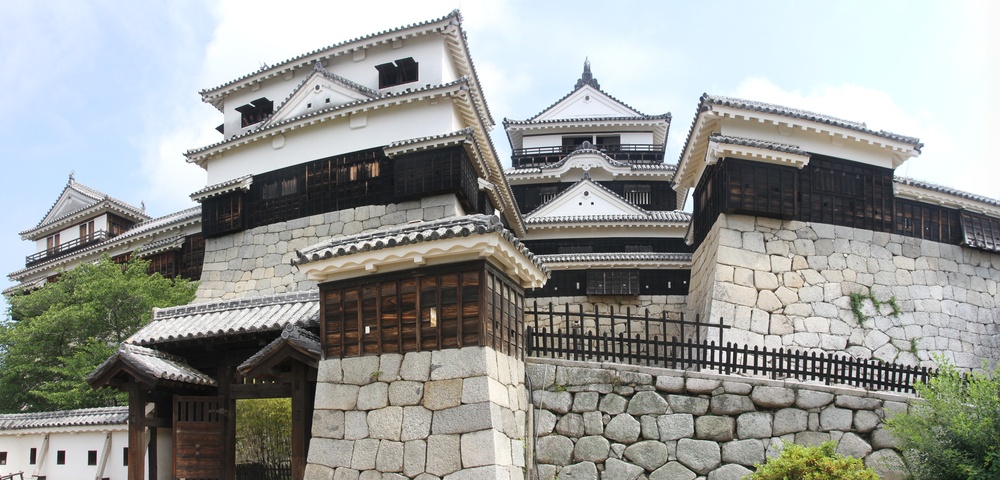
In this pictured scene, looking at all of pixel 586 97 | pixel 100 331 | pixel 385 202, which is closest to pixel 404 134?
pixel 385 202

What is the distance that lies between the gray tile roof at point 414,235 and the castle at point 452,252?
0.12 ft

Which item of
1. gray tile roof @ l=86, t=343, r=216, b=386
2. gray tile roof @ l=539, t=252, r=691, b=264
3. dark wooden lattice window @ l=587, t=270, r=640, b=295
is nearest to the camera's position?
gray tile roof @ l=86, t=343, r=216, b=386

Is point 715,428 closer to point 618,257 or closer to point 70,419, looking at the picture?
point 70,419

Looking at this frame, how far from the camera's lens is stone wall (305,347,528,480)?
9.84m

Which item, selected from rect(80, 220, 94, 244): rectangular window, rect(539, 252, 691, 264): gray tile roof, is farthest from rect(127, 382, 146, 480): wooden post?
rect(80, 220, 94, 244): rectangular window

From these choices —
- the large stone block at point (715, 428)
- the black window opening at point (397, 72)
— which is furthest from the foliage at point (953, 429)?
the black window opening at point (397, 72)

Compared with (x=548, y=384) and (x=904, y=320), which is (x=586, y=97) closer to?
(x=904, y=320)

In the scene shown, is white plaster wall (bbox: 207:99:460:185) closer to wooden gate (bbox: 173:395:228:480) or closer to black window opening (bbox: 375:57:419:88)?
black window opening (bbox: 375:57:419:88)

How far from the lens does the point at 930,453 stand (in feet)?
36.2

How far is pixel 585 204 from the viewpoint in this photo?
31.0 metres

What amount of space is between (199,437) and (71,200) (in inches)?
1285

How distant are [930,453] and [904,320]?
8594 millimetres

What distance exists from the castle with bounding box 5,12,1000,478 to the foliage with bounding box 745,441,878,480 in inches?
141

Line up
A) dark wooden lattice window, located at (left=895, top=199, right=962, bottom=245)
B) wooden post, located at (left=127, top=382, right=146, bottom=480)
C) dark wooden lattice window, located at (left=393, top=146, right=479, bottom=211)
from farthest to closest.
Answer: dark wooden lattice window, located at (left=393, top=146, right=479, bottom=211)
dark wooden lattice window, located at (left=895, top=199, right=962, bottom=245)
wooden post, located at (left=127, top=382, right=146, bottom=480)
